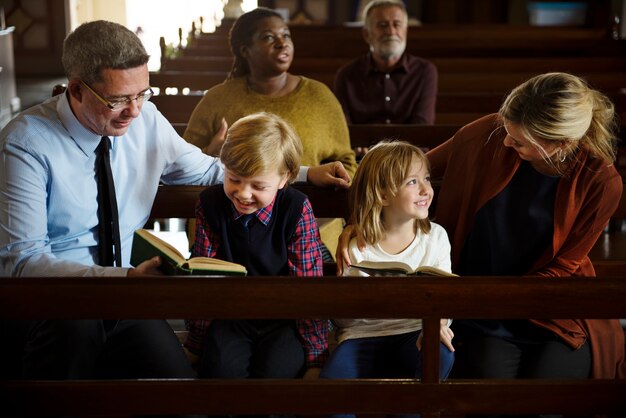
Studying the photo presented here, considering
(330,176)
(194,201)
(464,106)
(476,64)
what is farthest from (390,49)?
(194,201)

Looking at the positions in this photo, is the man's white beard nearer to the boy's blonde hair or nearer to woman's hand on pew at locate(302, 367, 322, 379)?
the boy's blonde hair

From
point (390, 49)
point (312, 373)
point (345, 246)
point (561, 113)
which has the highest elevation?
point (390, 49)

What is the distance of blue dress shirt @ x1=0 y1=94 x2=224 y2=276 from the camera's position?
96.3 inches

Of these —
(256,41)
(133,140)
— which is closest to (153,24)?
(256,41)

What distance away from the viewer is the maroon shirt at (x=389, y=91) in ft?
16.3

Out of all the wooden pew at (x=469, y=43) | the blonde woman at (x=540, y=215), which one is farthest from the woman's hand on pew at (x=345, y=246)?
the wooden pew at (x=469, y=43)

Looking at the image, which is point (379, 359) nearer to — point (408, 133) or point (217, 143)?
point (217, 143)

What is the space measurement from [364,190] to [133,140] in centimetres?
77

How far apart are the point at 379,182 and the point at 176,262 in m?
0.75

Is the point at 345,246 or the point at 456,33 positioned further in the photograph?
the point at 456,33

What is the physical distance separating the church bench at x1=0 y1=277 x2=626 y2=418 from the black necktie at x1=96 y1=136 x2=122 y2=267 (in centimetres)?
65

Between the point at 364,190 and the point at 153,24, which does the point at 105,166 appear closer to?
the point at 364,190

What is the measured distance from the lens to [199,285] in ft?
6.43

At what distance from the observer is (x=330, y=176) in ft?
9.74
